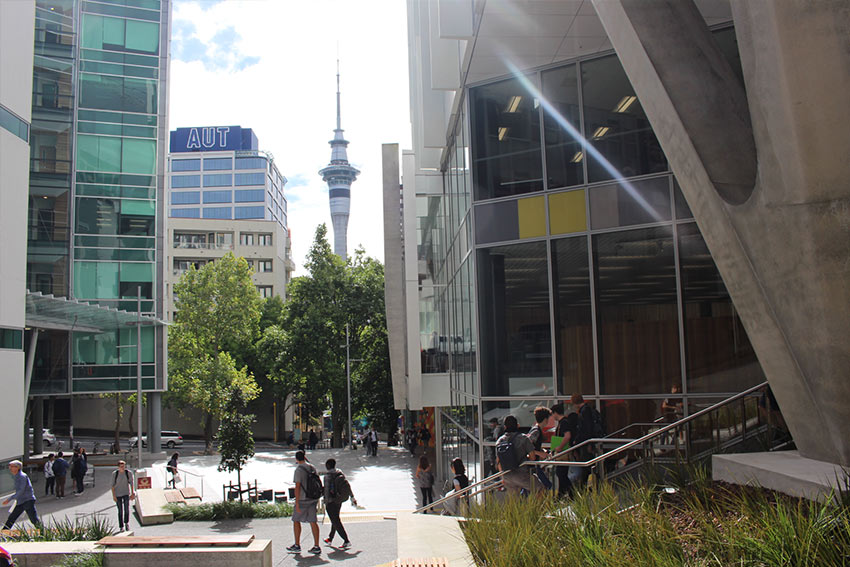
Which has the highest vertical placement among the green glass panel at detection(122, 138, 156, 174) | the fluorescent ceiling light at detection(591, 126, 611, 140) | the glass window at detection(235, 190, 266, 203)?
the glass window at detection(235, 190, 266, 203)

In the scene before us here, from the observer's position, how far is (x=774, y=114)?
6371 mm

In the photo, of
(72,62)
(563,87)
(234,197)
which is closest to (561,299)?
(563,87)

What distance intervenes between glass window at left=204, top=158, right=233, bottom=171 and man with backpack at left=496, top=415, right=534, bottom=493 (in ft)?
382

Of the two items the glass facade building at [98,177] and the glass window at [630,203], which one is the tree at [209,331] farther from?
the glass window at [630,203]

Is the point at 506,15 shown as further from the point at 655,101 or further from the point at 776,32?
the point at 776,32

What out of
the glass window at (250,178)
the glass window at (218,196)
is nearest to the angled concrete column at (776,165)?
the glass window at (250,178)

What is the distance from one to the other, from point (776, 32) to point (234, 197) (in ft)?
384

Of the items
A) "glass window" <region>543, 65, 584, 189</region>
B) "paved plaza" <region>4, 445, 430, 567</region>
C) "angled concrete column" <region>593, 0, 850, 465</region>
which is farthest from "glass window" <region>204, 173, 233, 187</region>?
"angled concrete column" <region>593, 0, 850, 465</region>

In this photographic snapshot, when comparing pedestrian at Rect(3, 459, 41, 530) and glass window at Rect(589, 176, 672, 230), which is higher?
glass window at Rect(589, 176, 672, 230)

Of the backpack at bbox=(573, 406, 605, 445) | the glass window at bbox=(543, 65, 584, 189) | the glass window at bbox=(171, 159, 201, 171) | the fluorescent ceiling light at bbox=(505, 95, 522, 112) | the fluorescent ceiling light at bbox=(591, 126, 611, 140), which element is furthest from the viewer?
the glass window at bbox=(171, 159, 201, 171)

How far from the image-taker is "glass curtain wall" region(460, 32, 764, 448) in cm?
1327

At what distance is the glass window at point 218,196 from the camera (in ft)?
388

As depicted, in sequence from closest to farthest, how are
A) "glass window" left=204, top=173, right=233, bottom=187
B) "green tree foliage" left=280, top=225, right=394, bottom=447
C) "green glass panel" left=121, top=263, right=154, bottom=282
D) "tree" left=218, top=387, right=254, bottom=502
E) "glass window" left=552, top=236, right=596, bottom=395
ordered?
"glass window" left=552, top=236, right=596, bottom=395 < "tree" left=218, top=387, right=254, bottom=502 < "green glass panel" left=121, top=263, right=154, bottom=282 < "green tree foliage" left=280, top=225, right=394, bottom=447 < "glass window" left=204, top=173, right=233, bottom=187

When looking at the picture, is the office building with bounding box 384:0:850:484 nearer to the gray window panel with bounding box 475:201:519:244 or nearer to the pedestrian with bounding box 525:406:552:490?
the gray window panel with bounding box 475:201:519:244
